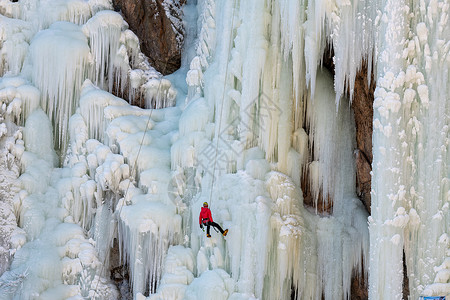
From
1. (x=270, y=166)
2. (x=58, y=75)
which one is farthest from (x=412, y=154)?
(x=58, y=75)

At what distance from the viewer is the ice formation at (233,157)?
877 cm

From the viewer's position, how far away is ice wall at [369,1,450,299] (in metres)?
8.57

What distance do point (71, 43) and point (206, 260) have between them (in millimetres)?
4878

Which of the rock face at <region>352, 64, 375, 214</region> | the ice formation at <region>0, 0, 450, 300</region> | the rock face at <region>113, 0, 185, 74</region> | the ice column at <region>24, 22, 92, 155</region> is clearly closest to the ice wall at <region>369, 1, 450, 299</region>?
the ice formation at <region>0, 0, 450, 300</region>

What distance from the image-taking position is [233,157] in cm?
A: 1102

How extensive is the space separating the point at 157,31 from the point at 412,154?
21.4 feet

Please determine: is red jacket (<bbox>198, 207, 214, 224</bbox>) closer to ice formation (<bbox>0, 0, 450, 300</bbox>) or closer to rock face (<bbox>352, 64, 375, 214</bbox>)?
ice formation (<bbox>0, 0, 450, 300</bbox>)

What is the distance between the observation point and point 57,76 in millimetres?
12586

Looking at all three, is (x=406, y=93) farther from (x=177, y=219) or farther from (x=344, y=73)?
(x=177, y=219)

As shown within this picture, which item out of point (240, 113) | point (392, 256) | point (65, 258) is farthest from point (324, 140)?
point (65, 258)

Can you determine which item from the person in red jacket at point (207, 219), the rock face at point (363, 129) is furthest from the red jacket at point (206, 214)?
the rock face at point (363, 129)

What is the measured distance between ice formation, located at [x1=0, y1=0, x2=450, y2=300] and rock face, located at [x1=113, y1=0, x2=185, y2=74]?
23.4 inches

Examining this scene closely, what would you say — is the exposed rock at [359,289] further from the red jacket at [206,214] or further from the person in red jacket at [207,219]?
the red jacket at [206,214]

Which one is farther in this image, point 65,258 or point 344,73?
point 65,258
